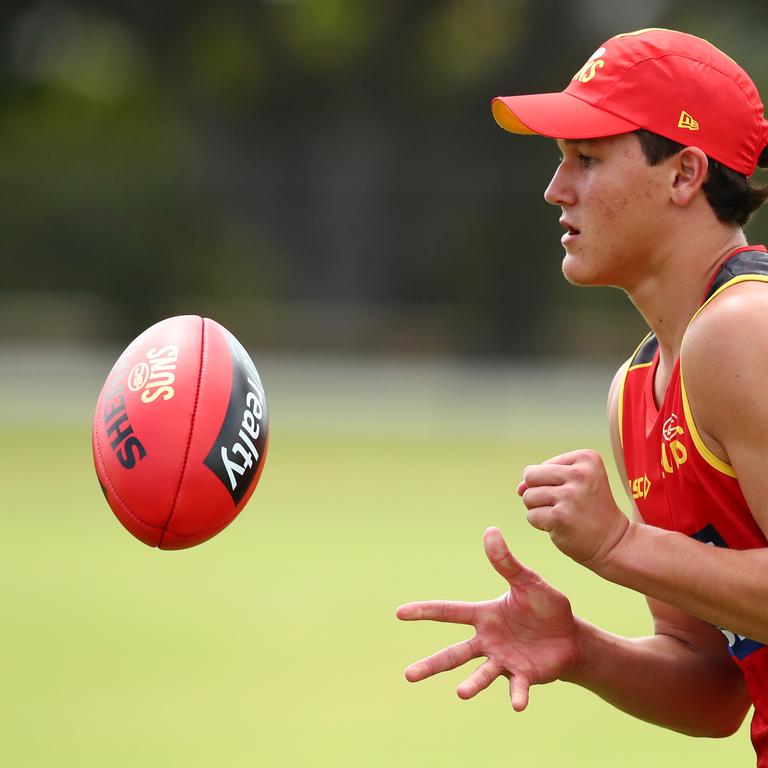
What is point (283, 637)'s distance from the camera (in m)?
8.44

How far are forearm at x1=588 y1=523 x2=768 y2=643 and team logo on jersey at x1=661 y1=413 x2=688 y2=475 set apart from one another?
220 millimetres

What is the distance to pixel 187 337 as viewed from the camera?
445cm

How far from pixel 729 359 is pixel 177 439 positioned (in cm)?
160

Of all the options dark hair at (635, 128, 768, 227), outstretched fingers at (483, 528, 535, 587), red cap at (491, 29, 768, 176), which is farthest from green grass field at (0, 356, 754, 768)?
red cap at (491, 29, 768, 176)

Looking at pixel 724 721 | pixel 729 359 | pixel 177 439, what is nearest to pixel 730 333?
pixel 729 359

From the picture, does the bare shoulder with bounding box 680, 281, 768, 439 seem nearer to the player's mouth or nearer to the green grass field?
the player's mouth

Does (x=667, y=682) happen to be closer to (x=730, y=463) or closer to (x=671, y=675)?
(x=671, y=675)

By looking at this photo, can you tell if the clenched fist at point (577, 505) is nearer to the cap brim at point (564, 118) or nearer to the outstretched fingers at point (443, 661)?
the outstretched fingers at point (443, 661)

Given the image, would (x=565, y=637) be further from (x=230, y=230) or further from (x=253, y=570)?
(x=230, y=230)

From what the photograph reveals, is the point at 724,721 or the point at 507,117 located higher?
the point at 507,117

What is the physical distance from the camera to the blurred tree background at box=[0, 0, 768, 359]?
76.6 ft

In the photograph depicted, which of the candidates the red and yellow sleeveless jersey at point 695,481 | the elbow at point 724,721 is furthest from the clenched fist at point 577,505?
the elbow at point 724,721

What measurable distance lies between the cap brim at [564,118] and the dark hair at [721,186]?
64 mm

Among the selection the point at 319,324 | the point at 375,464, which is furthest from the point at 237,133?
the point at 375,464
